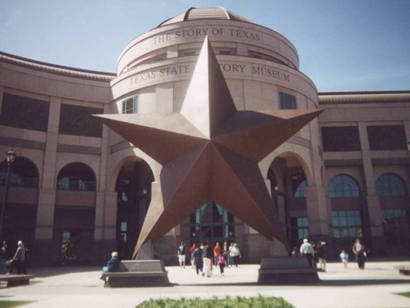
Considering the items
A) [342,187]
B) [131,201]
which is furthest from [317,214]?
[131,201]

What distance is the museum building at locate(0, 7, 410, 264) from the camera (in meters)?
26.7

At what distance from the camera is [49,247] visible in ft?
86.2

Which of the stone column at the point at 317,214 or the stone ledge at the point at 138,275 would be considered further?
the stone column at the point at 317,214

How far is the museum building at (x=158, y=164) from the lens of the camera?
2673 cm

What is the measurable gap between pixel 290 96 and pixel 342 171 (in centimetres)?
961

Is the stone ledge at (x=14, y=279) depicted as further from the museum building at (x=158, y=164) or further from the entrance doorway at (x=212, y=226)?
the entrance doorway at (x=212, y=226)

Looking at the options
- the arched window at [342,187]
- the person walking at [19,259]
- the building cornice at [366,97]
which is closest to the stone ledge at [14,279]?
the person walking at [19,259]

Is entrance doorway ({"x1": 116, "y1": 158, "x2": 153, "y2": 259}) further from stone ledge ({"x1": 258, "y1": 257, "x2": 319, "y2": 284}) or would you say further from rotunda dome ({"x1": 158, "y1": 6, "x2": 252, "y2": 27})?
stone ledge ({"x1": 258, "y1": 257, "x2": 319, "y2": 284})

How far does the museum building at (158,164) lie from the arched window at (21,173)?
9cm

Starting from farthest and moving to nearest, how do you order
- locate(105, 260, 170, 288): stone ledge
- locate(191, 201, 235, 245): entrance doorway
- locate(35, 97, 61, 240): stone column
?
locate(35, 97, 61, 240): stone column, locate(191, 201, 235, 245): entrance doorway, locate(105, 260, 170, 288): stone ledge

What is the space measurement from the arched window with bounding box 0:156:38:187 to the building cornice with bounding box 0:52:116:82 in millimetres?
7249

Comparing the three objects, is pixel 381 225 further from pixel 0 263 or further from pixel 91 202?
pixel 0 263

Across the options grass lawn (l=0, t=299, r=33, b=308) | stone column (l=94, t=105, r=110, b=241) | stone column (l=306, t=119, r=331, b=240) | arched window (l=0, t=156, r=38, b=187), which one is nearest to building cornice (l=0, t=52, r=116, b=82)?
stone column (l=94, t=105, r=110, b=241)

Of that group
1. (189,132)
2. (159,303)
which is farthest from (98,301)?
(189,132)
